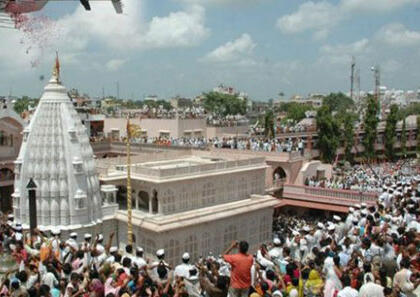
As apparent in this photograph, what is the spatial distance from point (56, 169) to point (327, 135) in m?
30.5

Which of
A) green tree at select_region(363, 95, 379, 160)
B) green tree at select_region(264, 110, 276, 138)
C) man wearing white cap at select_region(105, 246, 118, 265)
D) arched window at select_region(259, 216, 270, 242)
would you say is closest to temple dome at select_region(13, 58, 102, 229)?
arched window at select_region(259, 216, 270, 242)

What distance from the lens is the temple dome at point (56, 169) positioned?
78.9 feet

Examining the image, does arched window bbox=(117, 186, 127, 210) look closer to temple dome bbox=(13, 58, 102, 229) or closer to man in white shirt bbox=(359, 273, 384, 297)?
temple dome bbox=(13, 58, 102, 229)

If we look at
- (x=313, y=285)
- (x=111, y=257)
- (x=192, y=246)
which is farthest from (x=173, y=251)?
(x=313, y=285)

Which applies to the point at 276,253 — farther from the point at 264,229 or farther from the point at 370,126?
the point at 370,126

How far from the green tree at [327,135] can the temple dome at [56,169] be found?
28.7 meters

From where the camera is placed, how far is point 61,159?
79.5 feet

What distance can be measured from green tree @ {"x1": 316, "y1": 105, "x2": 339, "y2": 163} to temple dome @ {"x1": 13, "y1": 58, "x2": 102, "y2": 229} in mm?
28687

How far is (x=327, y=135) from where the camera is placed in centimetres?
4856

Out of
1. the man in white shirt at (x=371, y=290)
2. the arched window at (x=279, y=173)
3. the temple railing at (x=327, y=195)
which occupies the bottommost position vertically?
the temple railing at (x=327, y=195)

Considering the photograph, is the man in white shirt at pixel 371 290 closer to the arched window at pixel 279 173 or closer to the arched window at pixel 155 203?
the arched window at pixel 155 203

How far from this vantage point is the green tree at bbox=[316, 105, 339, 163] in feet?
158

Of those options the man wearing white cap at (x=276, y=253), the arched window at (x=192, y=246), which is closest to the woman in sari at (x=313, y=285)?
the man wearing white cap at (x=276, y=253)

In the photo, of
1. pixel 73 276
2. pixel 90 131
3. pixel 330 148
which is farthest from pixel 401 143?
pixel 73 276
